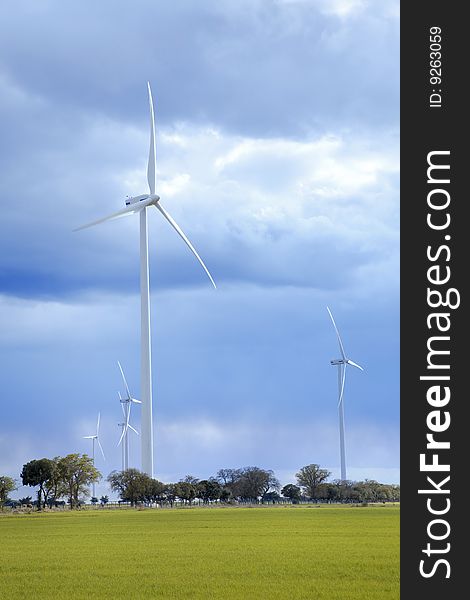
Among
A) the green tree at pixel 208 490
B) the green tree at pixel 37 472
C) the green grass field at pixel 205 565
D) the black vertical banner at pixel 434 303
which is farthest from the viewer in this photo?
the green tree at pixel 208 490

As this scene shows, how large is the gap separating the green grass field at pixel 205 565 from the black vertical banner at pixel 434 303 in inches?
333

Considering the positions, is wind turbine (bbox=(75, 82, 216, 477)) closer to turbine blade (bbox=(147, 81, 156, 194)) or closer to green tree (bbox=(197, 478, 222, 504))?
turbine blade (bbox=(147, 81, 156, 194))

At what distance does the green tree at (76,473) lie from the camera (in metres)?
157

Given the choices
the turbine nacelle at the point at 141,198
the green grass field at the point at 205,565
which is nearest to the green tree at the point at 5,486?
the turbine nacelle at the point at 141,198

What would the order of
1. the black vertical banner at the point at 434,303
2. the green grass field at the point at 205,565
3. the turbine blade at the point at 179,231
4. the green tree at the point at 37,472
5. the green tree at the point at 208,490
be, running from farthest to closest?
the green tree at the point at 208,490 < the green tree at the point at 37,472 < the turbine blade at the point at 179,231 < the green grass field at the point at 205,565 < the black vertical banner at the point at 434,303

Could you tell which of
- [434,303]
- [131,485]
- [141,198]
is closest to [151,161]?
[141,198]

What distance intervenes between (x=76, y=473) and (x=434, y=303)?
142m

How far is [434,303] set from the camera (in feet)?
76.7

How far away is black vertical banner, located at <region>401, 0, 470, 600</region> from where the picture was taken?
22797mm

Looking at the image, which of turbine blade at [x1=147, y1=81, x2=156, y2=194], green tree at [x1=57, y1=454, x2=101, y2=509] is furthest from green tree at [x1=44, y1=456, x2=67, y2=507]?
turbine blade at [x1=147, y1=81, x2=156, y2=194]

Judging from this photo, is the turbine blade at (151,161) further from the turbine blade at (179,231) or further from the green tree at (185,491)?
the green tree at (185,491)

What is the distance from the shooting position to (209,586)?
3325 cm

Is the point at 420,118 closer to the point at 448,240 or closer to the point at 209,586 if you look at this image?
the point at 448,240

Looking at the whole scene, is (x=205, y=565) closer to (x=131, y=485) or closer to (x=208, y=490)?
(x=131, y=485)
